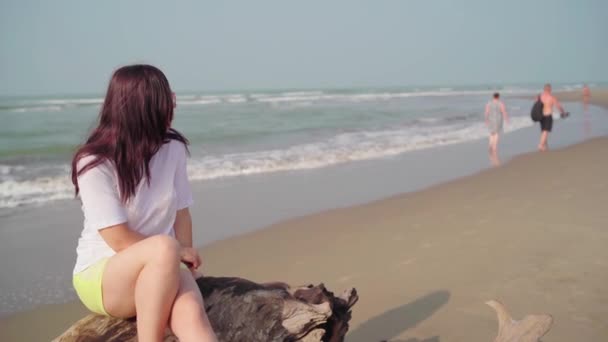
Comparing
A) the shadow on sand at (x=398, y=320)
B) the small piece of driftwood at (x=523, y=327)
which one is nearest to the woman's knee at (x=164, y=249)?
the small piece of driftwood at (x=523, y=327)

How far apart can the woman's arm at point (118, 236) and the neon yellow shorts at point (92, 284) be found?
0.10 m

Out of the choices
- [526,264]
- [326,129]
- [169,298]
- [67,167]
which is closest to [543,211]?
[526,264]

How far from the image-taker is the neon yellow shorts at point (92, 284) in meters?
2.48

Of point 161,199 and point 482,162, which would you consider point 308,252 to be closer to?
point 161,199

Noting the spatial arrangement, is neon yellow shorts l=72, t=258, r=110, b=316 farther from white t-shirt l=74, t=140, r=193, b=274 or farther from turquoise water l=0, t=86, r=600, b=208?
turquoise water l=0, t=86, r=600, b=208

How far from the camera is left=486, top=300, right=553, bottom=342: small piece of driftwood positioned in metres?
3.11

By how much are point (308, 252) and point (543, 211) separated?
299 centimetres

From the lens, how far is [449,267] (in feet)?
16.9

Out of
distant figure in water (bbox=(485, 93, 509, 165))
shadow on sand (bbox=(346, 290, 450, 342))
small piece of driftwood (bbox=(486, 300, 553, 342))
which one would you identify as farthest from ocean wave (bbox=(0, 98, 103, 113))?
small piece of driftwood (bbox=(486, 300, 553, 342))

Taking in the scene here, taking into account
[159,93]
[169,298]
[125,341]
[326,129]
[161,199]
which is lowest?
[326,129]

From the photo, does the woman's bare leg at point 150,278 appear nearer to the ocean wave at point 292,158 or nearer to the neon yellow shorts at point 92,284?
the neon yellow shorts at point 92,284

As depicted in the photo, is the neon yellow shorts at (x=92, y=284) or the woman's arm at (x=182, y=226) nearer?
the neon yellow shorts at (x=92, y=284)

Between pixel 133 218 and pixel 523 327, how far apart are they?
7.50ft

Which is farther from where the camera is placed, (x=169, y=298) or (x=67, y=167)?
(x=67, y=167)
